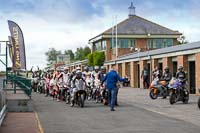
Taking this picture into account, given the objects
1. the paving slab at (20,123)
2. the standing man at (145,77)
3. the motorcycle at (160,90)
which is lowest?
the paving slab at (20,123)

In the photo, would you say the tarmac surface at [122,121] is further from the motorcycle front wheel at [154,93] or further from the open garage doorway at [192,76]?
the open garage doorway at [192,76]

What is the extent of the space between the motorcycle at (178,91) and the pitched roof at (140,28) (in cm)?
5868

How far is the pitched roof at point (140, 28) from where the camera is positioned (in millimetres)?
84625

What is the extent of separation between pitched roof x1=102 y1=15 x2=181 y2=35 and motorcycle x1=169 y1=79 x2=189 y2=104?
5868cm

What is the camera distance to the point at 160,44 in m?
84.4

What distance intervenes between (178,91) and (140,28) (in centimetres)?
6248

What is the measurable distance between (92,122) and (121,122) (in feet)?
2.90

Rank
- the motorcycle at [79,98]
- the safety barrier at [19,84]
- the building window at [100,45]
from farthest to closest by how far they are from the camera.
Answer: the building window at [100,45], the motorcycle at [79,98], the safety barrier at [19,84]

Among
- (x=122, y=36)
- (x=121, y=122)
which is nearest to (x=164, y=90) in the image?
(x=121, y=122)

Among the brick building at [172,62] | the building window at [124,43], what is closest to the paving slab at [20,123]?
the brick building at [172,62]

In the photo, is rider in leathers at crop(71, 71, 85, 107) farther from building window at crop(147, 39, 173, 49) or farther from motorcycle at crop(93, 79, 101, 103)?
building window at crop(147, 39, 173, 49)

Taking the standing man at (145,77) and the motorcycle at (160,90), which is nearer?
the motorcycle at (160,90)

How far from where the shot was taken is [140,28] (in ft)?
285

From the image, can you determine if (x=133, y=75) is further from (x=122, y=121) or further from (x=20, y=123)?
(x=20, y=123)
